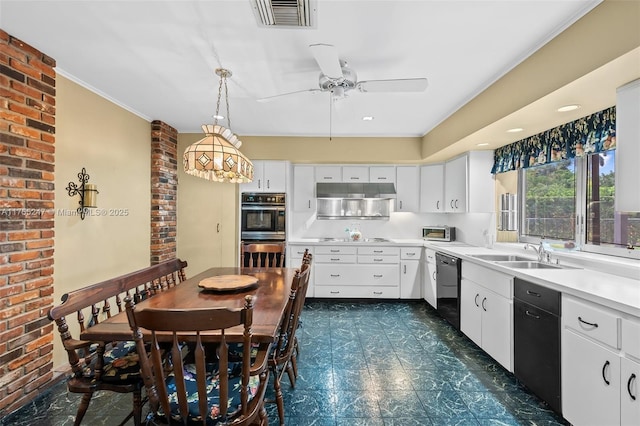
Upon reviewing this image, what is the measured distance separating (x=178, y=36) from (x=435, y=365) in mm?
3257

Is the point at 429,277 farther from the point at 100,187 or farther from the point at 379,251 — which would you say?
the point at 100,187

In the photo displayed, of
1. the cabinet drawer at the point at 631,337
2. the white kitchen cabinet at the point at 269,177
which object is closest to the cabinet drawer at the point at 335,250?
the white kitchen cabinet at the point at 269,177

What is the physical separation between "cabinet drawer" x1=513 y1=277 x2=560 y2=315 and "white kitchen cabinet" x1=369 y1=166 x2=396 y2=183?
2.75 m

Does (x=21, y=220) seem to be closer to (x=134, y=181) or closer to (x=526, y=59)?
(x=134, y=181)

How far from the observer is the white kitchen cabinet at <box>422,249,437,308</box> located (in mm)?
4145

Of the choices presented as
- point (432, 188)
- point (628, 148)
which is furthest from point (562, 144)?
point (432, 188)

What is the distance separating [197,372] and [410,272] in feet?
12.3

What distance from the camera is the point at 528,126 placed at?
290cm

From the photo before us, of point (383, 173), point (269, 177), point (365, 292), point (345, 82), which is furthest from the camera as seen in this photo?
point (383, 173)

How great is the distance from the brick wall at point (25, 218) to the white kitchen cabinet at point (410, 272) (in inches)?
154

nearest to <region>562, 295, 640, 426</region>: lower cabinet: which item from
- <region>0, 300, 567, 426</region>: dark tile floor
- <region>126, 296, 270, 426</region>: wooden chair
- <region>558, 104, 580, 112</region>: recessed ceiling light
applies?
<region>0, 300, 567, 426</region>: dark tile floor

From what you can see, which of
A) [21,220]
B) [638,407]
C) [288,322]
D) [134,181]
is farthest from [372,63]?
[134,181]

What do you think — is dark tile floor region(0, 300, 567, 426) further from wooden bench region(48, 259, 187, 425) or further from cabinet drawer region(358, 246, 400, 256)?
cabinet drawer region(358, 246, 400, 256)

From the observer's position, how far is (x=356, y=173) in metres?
4.96
